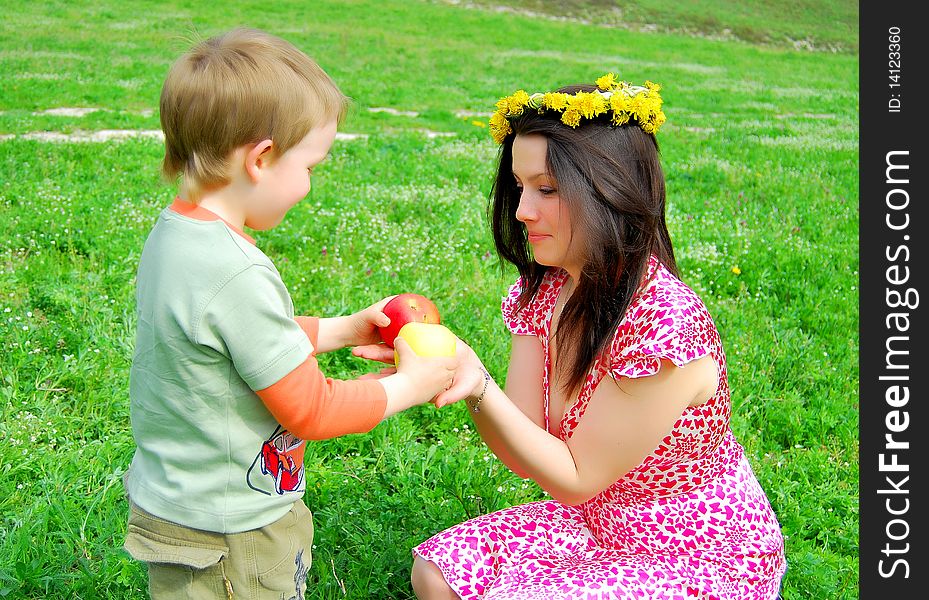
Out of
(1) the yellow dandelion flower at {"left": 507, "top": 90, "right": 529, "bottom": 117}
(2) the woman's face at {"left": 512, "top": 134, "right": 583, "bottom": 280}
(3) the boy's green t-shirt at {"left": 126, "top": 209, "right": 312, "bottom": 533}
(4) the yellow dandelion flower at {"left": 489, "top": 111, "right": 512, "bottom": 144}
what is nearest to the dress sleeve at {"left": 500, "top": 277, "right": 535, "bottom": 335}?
(2) the woman's face at {"left": 512, "top": 134, "right": 583, "bottom": 280}

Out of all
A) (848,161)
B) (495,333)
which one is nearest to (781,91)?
(848,161)

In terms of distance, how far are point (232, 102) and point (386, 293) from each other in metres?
3.57

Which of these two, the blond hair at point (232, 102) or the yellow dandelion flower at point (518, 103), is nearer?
the blond hair at point (232, 102)

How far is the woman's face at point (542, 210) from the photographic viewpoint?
2.92 metres

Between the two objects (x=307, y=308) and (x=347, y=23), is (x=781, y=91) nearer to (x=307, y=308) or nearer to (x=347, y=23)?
(x=347, y=23)

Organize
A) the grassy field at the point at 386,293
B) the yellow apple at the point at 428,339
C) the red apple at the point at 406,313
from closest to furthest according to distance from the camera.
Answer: the yellow apple at the point at 428,339, the red apple at the point at 406,313, the grassy field at the point at 386,293

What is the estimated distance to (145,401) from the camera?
2453 millimetres

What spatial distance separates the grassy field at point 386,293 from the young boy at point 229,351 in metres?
0.65

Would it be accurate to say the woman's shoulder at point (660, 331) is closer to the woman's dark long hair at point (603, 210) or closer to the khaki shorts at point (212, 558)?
the woman's dark long hair at point (603, 210)

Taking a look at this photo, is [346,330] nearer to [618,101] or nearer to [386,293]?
[618,101]

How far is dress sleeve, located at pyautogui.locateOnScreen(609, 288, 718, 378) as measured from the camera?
9.00ft

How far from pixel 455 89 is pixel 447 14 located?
14489 mm

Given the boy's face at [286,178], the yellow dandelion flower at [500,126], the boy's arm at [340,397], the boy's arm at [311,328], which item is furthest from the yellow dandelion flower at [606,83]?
the boy's arm at [311,328]

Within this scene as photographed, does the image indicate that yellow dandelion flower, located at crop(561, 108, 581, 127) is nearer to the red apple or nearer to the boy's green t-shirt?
the red apple
